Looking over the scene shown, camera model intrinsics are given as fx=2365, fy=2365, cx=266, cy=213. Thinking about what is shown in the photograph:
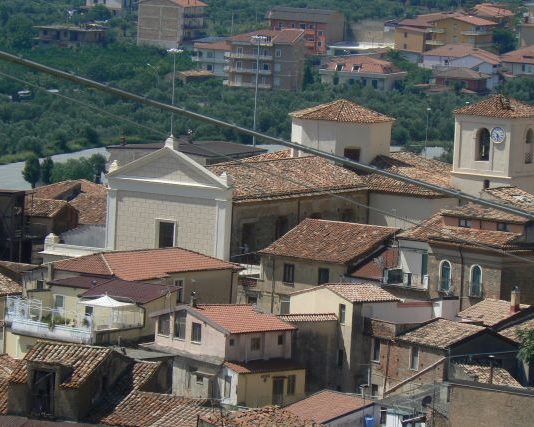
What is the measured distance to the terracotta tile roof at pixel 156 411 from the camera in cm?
2597

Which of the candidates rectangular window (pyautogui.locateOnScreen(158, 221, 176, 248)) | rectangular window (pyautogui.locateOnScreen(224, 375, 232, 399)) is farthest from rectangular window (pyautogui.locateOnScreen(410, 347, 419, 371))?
rectangular window (pyautogui.locateOnScreen(158, 221, 176, 248))

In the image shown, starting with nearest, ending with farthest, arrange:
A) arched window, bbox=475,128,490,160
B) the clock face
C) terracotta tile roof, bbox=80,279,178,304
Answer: terracotta tile roof, bbox=80,279,178,304, the clock face, arched window, bbox=475,128,490,160

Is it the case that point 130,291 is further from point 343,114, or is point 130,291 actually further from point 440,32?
point 440,32

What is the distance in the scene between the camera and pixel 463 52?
380ft

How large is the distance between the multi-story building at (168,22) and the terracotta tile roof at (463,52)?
13.4 meters

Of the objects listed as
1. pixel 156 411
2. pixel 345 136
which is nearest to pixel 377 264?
pixel 345 136

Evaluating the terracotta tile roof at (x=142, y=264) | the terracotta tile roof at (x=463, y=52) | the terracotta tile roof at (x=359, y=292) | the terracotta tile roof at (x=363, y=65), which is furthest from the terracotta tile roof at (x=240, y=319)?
the terracotta tile roof at (x=463, y=52)

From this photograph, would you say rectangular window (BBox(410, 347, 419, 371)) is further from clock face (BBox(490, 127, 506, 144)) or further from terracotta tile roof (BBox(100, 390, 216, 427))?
clock face (BBox(490, 127, 506, 144))

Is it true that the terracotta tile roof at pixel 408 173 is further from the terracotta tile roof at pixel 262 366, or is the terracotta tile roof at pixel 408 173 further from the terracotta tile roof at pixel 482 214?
the terracotta tile roof at pixel 262 366

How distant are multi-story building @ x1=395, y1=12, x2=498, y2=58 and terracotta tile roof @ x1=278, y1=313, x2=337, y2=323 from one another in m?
88.9

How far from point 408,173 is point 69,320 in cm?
1067

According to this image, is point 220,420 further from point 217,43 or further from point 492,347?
point 217,43

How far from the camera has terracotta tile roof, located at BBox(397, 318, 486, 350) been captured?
3045 cm

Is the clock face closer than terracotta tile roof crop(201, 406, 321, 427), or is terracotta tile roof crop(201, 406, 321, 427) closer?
terracotta tile roof crop(201, 406, 321, 427)
